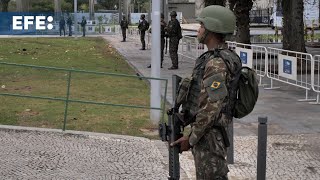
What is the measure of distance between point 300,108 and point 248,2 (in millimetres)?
10708

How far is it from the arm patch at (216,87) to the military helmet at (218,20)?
330 millimetres

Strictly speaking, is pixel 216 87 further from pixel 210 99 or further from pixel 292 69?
pixel 292 69

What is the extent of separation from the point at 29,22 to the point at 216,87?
49659 mm

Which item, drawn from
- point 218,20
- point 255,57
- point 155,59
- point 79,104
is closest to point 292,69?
point 255,57

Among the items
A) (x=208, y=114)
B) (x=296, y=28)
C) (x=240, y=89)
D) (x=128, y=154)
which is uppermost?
(x=296, y=28)

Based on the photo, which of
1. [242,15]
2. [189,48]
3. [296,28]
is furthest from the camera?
[242,15]

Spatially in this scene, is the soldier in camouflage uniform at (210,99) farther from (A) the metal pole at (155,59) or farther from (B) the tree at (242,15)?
(B) the tree at (242,15)

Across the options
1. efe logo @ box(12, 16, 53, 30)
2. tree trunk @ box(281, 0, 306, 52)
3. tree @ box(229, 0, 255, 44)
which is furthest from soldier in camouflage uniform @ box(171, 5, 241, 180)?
efe logo @ box(12, 16, 53, 30)

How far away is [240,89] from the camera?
3.48 m

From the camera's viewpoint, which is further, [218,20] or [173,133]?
[173,133]

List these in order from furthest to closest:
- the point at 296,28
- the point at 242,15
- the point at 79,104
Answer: the point at 242,15 → the point at 296,28 → the point at 79,104

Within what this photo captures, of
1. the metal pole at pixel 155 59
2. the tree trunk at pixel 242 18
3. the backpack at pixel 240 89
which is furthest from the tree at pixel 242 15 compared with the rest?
the backpack at pixel 240 89

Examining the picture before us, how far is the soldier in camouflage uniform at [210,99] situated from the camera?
329 cm

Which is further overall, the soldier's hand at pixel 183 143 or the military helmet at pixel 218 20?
the soldier's hand at pixel 183 143
